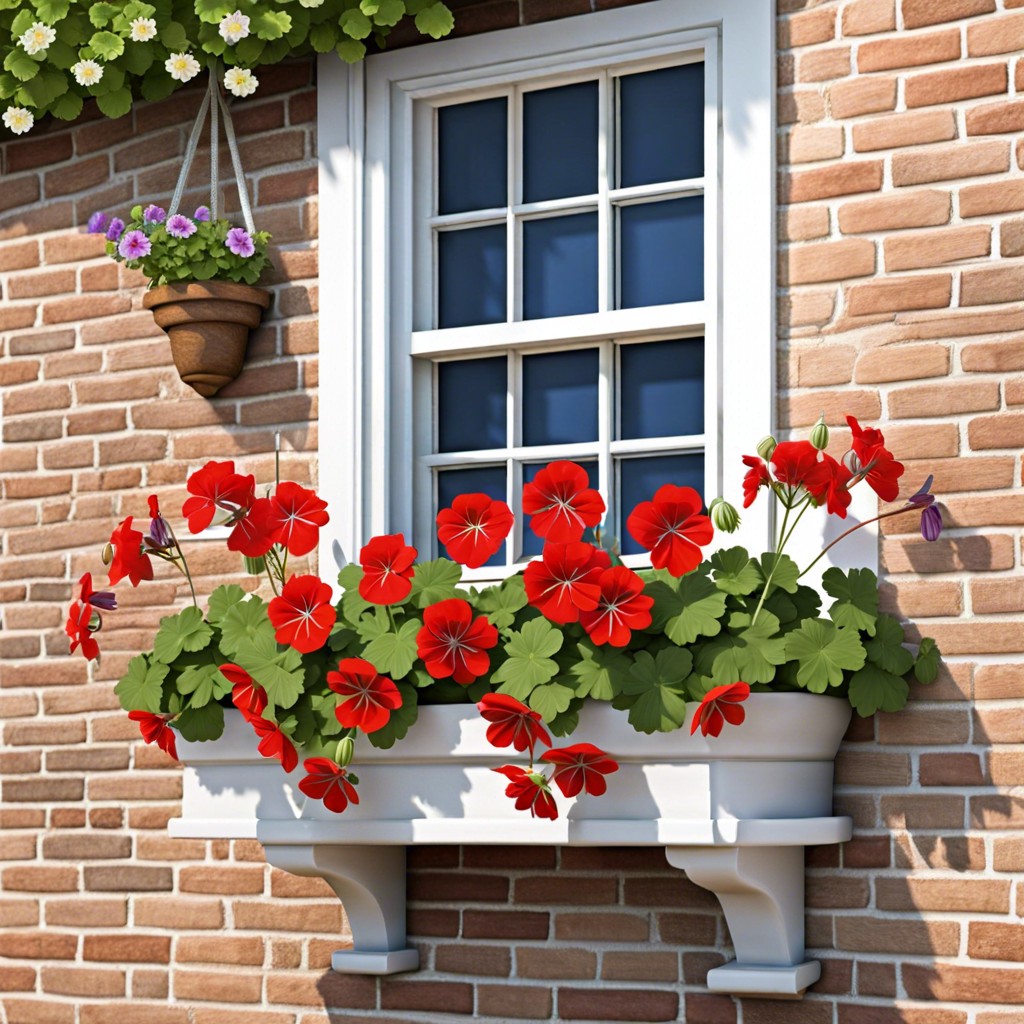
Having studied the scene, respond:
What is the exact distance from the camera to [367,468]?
3.82 m

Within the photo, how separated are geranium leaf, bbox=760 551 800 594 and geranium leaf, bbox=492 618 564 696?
43 cm

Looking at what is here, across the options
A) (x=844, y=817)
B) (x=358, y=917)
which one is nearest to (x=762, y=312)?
(x=844, y=817)

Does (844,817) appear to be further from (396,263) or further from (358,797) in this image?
(396,263)

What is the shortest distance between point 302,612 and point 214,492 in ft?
1.03

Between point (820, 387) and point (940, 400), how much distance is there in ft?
Result: 0.81

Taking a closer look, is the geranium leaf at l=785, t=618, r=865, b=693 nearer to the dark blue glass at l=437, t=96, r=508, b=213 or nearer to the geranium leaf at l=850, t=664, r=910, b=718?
the geranium leaf at l=850, t=664, r=910, b=718

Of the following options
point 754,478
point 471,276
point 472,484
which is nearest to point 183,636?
point 472,484

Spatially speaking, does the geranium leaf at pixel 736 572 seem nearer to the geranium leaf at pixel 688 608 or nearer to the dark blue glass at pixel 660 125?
the geranium leaf at pixel 688 608

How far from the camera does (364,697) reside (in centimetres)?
323

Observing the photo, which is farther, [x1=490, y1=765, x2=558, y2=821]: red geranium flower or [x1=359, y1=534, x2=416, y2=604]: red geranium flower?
[x1=359, y1=534, x2=416, y2=604]: red geranium flower

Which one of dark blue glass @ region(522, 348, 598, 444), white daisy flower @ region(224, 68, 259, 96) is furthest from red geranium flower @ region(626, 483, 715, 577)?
white daisy flower @ region(224, 68, 259, 96)

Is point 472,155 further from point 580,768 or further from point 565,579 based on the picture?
point 580,768

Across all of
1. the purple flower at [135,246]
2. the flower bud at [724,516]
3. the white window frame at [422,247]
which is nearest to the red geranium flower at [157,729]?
the white window frame at [422,247]

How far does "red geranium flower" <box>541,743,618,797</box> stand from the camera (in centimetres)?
308
